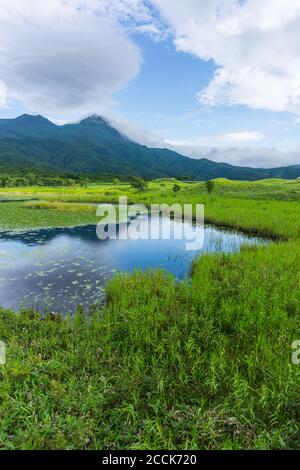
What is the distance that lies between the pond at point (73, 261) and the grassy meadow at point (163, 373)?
2.14 metres

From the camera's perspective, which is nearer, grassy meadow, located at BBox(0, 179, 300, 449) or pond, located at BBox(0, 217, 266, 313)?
grassy meadow, located at BBox(0, 179, 300, 449)

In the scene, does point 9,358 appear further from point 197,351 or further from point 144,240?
point 144,240

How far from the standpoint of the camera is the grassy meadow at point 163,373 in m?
3.98

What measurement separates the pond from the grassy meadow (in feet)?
7.02

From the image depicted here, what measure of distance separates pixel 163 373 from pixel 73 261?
35.6 ft

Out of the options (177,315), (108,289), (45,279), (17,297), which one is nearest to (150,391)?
(177,315)

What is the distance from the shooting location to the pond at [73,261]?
10469 millimetres

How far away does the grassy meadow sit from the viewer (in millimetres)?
3977

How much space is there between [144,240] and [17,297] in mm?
11503

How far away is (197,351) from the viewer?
586 cm

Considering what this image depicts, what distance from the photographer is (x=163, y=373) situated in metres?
5.28

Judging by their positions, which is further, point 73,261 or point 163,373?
point 73,261

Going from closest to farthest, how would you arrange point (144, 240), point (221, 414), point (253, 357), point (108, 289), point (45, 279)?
1. point (221, 414)
2. point (253, 357)
3. point (108, 289)
4. point (45, 279)
5. point (144, 240)

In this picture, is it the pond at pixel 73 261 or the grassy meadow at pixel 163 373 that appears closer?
the grassy meadow at pixel 163 373
